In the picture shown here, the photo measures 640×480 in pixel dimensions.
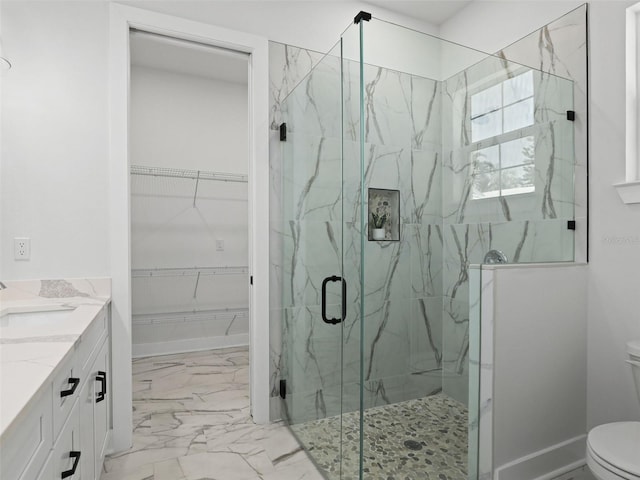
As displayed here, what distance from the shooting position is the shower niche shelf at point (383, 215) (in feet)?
5.56

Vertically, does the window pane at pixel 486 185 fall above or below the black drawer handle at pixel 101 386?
above

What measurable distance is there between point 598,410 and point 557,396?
291mm

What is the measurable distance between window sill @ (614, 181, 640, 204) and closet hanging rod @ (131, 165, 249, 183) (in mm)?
3429

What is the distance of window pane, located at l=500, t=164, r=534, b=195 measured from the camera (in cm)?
186

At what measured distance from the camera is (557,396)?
191 cm

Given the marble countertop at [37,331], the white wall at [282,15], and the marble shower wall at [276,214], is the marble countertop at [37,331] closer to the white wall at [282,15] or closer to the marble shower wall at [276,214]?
the marble shower wall at [276,214]

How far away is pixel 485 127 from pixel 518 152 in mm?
232

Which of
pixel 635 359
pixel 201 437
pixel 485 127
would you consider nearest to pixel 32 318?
pixel 201 437

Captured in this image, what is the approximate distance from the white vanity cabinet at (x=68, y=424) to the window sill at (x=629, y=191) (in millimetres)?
2414

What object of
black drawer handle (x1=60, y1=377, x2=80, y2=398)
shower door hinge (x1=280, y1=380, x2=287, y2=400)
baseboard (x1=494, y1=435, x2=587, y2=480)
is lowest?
baseboard (x1=494, y1=435, x2=587, y2=480)

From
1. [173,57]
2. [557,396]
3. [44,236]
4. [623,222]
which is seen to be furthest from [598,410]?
[173,57]

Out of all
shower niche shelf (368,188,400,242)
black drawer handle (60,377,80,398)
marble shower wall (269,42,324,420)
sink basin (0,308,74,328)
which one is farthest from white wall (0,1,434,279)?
shower niche shelf (368,188,400,242)

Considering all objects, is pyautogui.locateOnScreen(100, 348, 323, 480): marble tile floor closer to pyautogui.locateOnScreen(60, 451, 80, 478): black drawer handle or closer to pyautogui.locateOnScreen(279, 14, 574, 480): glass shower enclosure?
pyautogui.locateOnScreen(279, 14, 574, 480): glass shower enclosure

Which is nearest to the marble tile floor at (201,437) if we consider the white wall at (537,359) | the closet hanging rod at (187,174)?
the white wall at (537,359)
